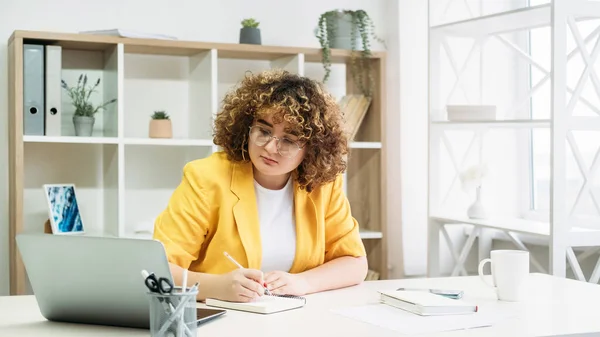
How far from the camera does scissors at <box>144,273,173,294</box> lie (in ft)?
4.53

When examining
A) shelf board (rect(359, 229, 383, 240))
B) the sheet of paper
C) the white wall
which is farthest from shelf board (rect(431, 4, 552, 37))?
the sheet of paper

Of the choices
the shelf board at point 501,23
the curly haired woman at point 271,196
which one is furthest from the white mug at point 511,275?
the shelf board at point 501,23

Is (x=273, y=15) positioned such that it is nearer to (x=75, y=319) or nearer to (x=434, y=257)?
(x=434, y=257)

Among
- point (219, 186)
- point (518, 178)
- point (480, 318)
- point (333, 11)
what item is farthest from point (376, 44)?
point (480, 318)

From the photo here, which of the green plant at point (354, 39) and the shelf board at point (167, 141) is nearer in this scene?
the shelf board at point (167, 141)

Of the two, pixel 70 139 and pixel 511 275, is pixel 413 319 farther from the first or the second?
pixel 70 139

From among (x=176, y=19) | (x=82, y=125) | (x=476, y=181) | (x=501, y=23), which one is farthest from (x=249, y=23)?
(x=476, y=181)

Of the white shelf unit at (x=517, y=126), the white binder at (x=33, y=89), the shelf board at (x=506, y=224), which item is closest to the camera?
the white shelf unit at (x=517, y=126)

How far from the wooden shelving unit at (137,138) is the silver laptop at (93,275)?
1.60 m

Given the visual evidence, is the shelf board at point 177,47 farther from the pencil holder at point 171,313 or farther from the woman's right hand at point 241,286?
the pencil holder at point 171,313

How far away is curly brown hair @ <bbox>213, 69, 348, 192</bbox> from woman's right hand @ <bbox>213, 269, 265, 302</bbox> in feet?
1.50

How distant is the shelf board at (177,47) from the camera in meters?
3.13

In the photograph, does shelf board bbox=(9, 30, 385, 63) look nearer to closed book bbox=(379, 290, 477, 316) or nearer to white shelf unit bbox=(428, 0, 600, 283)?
white shelf unit bbox=(428, 0, 600, 283)

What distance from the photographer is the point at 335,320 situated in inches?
65.1
